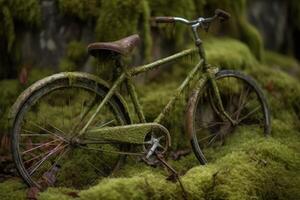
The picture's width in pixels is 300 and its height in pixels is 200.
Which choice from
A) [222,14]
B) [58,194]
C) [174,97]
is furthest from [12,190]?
[222,14]

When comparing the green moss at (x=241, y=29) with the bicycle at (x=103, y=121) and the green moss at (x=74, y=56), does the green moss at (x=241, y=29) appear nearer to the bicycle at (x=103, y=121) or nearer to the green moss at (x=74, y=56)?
the bicycle at (x=103, y=121)

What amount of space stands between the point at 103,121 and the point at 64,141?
25.7 inches

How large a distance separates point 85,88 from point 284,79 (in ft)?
9.81

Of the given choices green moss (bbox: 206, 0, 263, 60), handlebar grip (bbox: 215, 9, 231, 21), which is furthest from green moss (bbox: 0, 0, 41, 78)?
green moss (bbox: 206, 0, 263, 60)

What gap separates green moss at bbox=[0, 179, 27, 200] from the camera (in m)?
4.68

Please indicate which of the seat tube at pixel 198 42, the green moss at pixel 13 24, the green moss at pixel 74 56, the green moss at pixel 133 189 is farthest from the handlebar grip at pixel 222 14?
the green moss at pixel 13 24

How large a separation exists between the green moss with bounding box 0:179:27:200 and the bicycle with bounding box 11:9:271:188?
0.34 feet

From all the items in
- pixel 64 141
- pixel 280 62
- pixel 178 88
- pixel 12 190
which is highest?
pixel 178 88

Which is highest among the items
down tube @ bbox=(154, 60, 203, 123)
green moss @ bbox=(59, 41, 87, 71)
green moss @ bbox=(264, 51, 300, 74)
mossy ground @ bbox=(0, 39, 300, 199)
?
green moss @ bbox=(59, 41, 87, 71)

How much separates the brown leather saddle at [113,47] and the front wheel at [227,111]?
32.9 inches

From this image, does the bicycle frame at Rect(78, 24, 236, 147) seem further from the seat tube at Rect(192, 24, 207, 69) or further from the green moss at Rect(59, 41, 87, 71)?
the green moss at Rect(59, 41, 87, 71)

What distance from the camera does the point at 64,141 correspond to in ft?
15.7

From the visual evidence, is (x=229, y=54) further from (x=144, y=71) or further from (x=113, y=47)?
(x=113, y=47)

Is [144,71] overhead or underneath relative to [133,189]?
overhead
